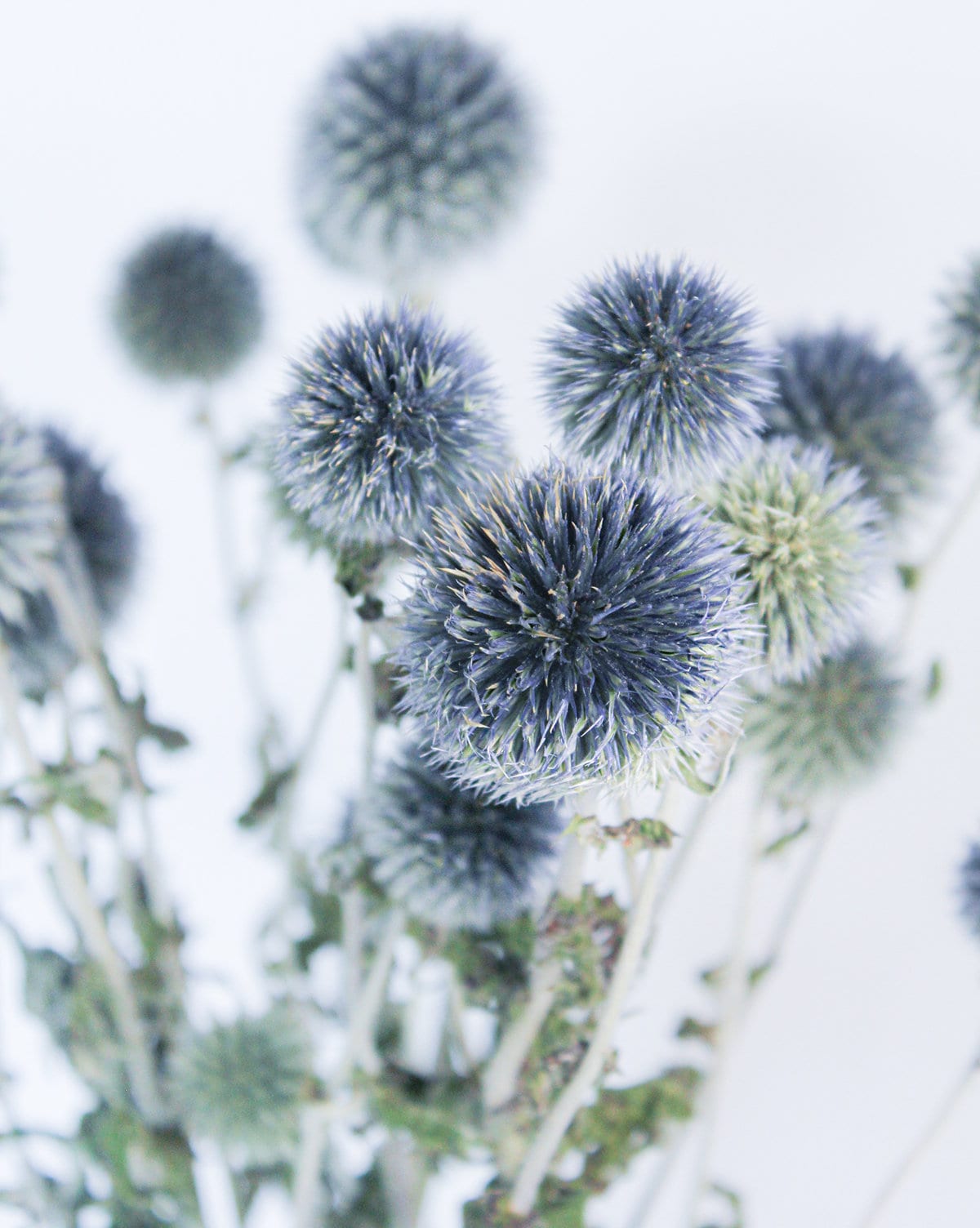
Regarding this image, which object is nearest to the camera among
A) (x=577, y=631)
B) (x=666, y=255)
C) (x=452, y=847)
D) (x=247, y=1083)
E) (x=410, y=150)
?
(x=577, y=631)

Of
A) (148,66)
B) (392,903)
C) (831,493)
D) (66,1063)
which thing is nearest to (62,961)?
(66,1063)

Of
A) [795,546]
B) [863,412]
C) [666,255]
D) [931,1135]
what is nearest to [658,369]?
[795,546]

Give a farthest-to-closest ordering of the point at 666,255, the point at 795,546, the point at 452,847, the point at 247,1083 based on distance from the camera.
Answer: the point at 666,255
the point at 247,1083
the point at 452,847
the point at 795,546

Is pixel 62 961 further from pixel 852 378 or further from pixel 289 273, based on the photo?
pixel 289 273

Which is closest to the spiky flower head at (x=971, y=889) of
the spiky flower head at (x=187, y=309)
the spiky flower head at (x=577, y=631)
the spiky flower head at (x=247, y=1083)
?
the spiky flower head at (x=577, y=631)

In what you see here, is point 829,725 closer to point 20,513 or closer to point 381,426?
point 381,426

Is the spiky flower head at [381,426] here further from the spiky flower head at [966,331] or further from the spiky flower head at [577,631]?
the spiky flower head at [966,331]
